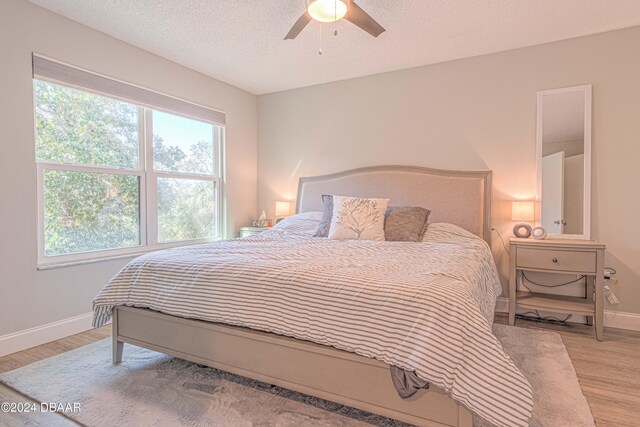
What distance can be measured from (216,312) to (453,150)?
2.84 metres

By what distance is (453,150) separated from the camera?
3.52 m

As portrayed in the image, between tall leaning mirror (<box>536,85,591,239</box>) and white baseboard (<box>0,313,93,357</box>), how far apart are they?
13.6 ft

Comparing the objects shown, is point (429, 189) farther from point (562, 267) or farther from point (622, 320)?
point (622, 320)

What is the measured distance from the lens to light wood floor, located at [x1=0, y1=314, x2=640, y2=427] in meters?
Answer: 1.71

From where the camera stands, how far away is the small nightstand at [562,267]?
2.61m

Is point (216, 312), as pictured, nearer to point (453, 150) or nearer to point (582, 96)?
point (453, 150)

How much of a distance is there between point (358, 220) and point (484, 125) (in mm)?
1641

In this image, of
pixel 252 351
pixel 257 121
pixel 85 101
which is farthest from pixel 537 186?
pixel 85 101

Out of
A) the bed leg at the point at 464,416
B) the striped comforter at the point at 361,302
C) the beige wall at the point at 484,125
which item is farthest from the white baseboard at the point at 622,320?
the bed leg at the point at 464,416

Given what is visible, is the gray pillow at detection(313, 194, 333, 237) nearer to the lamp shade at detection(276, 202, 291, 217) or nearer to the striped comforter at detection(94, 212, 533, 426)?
the striped comforter at detection(94, 212, 533, 426)

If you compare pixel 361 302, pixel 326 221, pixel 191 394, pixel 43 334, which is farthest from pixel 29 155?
pixel 361 302

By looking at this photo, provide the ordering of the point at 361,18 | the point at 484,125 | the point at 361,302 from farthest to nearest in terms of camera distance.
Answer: the point at 484,125, the point at 361,18, the point at 361,302

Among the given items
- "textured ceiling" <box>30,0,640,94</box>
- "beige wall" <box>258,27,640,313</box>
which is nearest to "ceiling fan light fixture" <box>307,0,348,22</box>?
"textured ceiling" <box>30,0,640,94</box>

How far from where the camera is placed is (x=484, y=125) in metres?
3.38
